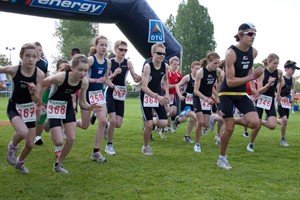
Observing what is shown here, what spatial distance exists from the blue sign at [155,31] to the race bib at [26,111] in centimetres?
766

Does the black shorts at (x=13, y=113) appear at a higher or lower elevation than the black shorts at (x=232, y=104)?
lower

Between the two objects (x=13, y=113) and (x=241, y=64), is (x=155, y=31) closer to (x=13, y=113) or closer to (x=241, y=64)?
(x=241, y=64)

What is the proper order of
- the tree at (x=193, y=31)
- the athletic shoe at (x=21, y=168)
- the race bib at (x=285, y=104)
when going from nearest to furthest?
the athletic shoe at (x=21, y=168)
the race bib at (x=285, y=104)
the tree at (x=193, y=31)

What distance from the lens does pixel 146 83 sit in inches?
293

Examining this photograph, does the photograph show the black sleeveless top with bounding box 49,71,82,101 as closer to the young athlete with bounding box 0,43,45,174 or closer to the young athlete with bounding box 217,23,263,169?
the young athlete with bounding box 0,43,45,174

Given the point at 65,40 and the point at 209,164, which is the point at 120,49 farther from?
the point at 65,40

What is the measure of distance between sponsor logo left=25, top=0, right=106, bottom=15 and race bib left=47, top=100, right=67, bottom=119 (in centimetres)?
553

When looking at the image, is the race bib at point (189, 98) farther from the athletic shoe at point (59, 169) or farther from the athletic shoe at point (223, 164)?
the athletic shoe at point (59, 169)

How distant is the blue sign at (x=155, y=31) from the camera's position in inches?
500

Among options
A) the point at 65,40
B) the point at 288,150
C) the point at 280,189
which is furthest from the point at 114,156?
the point at 65,40

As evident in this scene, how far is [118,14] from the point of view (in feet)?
39.2

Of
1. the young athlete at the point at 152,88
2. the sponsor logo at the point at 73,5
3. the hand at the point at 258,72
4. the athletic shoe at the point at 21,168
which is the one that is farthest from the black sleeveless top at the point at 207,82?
the sponsor logo at the point at 73,5

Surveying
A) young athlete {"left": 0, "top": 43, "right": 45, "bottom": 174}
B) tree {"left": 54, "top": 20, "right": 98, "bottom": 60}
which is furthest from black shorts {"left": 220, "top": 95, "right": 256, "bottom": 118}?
tree {"left": 54, "top": 20, "right": 98, "bottom": 60}

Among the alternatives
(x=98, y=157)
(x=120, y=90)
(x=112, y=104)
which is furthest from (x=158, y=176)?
(x=120, y=90)
